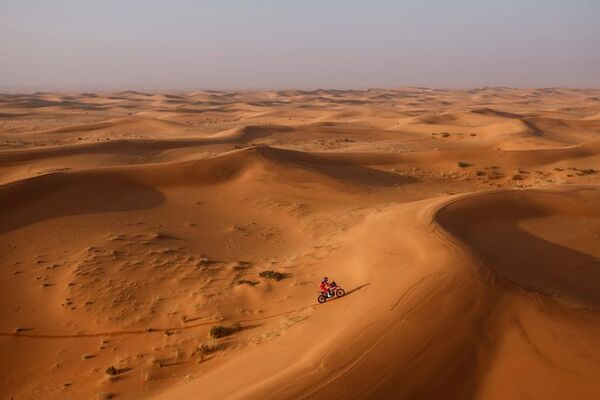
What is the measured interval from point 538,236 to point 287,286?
6443 mm

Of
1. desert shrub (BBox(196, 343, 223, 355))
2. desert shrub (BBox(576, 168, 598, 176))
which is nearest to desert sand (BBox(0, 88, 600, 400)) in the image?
desert shrub (BBox(196, 343, 223, 355))

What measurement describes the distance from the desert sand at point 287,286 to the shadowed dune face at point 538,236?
0.06 meters

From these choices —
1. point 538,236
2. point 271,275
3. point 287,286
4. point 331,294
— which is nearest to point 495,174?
point 538,236

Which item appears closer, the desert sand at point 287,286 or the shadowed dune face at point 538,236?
the desert sand at point 287,286

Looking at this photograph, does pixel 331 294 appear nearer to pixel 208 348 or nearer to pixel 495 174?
pixel 208 348

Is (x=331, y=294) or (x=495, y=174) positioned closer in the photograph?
(x=331, y=294)

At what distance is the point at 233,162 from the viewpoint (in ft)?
60.1

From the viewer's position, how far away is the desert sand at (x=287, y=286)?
539 cm

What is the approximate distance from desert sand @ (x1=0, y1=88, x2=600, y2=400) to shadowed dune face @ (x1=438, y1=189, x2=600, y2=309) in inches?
2.3

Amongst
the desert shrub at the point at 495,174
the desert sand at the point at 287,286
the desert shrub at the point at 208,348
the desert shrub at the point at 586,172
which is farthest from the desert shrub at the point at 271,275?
the desert shrub at the point at 586,172

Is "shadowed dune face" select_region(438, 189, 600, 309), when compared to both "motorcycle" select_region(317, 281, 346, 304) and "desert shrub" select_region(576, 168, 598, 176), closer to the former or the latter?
"motorcycle" select_region(317, 281, 346, 304)

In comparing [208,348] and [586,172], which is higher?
[208,348]

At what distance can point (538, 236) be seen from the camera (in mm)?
10820

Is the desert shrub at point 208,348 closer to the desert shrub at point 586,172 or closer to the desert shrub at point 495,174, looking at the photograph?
the desert shrub at point 495,174
